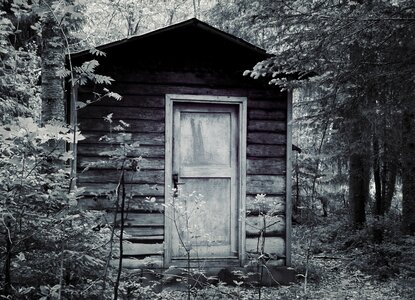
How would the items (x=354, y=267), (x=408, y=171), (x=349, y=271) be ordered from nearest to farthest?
(x=349, y=271), (x=354, y=267), (x=408, y=171)

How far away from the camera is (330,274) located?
25.0 feet

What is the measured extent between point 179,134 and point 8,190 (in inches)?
136

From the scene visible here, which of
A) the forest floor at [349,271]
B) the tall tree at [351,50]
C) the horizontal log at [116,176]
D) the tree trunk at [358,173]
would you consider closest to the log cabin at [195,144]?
the horizontal log at [116,176]

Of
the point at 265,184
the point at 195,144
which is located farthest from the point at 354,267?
the point at 195,144

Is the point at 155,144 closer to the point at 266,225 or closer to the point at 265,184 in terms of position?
the point at 265,184

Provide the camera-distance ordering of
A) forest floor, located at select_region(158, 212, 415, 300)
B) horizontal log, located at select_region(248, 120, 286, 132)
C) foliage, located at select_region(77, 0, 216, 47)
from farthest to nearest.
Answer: foliage, located at select_region(77, 0, 216, 47), horizontal log, located at select_region(248, 120, 286, 132), forest floor, located at select_region(158, 212, 415, 300)

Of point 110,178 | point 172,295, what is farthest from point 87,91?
point 172,295

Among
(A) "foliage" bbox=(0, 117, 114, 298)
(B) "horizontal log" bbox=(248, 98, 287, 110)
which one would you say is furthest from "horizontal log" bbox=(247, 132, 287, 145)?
(A) "foliage" bbox=(0, 117, 114, 298)

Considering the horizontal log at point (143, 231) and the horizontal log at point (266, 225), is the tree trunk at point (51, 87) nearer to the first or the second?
the horizontal log at point (143, 231)

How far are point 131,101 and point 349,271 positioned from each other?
4637mm

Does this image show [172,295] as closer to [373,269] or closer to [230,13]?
[373,269]

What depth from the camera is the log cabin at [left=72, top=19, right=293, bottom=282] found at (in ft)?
21.1

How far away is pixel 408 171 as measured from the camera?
8336 mm

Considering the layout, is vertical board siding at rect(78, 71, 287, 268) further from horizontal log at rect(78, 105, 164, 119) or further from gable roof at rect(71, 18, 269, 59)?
gable roof at rect(71, 18, 269, 59)
